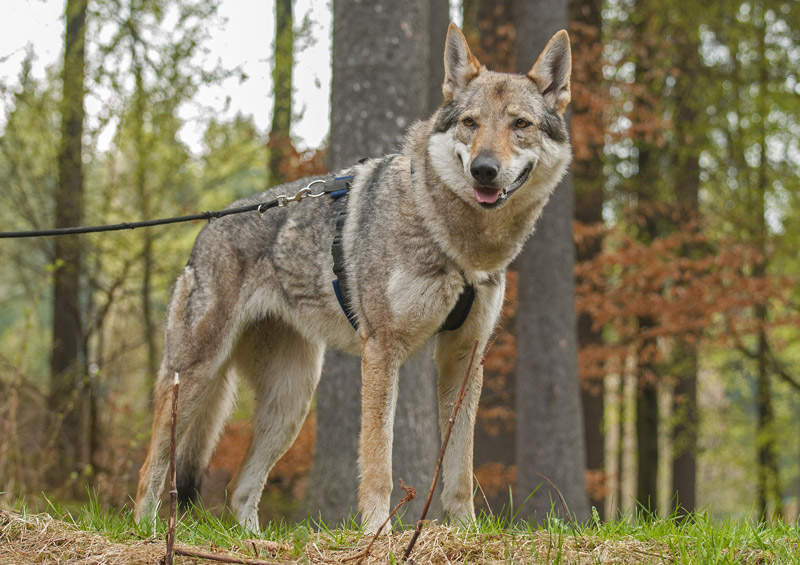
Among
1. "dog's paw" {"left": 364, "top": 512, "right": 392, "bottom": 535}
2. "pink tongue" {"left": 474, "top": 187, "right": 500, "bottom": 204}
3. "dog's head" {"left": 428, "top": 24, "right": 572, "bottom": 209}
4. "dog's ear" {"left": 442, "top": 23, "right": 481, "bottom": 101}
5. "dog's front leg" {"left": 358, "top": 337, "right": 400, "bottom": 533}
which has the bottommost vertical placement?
"dog's paw" {"left": 364, "top": 512, "right": 392, "bottom": 535}

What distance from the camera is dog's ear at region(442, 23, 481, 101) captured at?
3.94m

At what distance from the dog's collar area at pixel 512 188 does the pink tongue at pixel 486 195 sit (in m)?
0.01

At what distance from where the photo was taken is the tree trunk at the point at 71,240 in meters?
8.28

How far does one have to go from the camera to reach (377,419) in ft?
12.5

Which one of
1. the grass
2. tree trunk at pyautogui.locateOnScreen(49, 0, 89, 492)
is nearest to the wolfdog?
the grass

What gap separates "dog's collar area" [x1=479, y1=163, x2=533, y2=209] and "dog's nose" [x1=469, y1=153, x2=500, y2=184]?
119 mm

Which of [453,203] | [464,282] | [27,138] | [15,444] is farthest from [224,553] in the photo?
[27,138]

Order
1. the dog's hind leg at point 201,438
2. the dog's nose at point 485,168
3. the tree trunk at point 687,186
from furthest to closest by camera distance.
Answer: the tree trunk at point 687,186
the dog's hind leg at point 201,438
the dog's nose at point 485,168

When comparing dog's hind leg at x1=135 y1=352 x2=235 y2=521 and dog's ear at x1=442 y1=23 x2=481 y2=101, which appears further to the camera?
dog's hind leg at x1=135 y1=352 x2=235 y2=521

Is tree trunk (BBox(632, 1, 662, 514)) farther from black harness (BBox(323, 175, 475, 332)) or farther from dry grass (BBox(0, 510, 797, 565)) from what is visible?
dry grass (BBox(0, 510, 797, 565))

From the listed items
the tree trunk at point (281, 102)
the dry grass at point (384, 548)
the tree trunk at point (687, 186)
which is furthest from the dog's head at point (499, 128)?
the tree trunk at point (687, 186)

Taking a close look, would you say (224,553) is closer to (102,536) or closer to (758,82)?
(102,536)

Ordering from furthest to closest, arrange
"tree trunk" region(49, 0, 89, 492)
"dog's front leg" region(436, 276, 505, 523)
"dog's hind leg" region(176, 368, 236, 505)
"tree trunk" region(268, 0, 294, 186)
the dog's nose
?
"tree trunk" region(268, 0, 294, 186) → "tree trunk" region(49, 0, 89, 492) → "dog's hind leg" region(176, 368, 236, 505) → "dog's front leg" region(436, 276, 505, 523) → the dog's nose

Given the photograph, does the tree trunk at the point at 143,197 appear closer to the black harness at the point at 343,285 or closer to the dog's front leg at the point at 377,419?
the black harness at the point at 343,285
